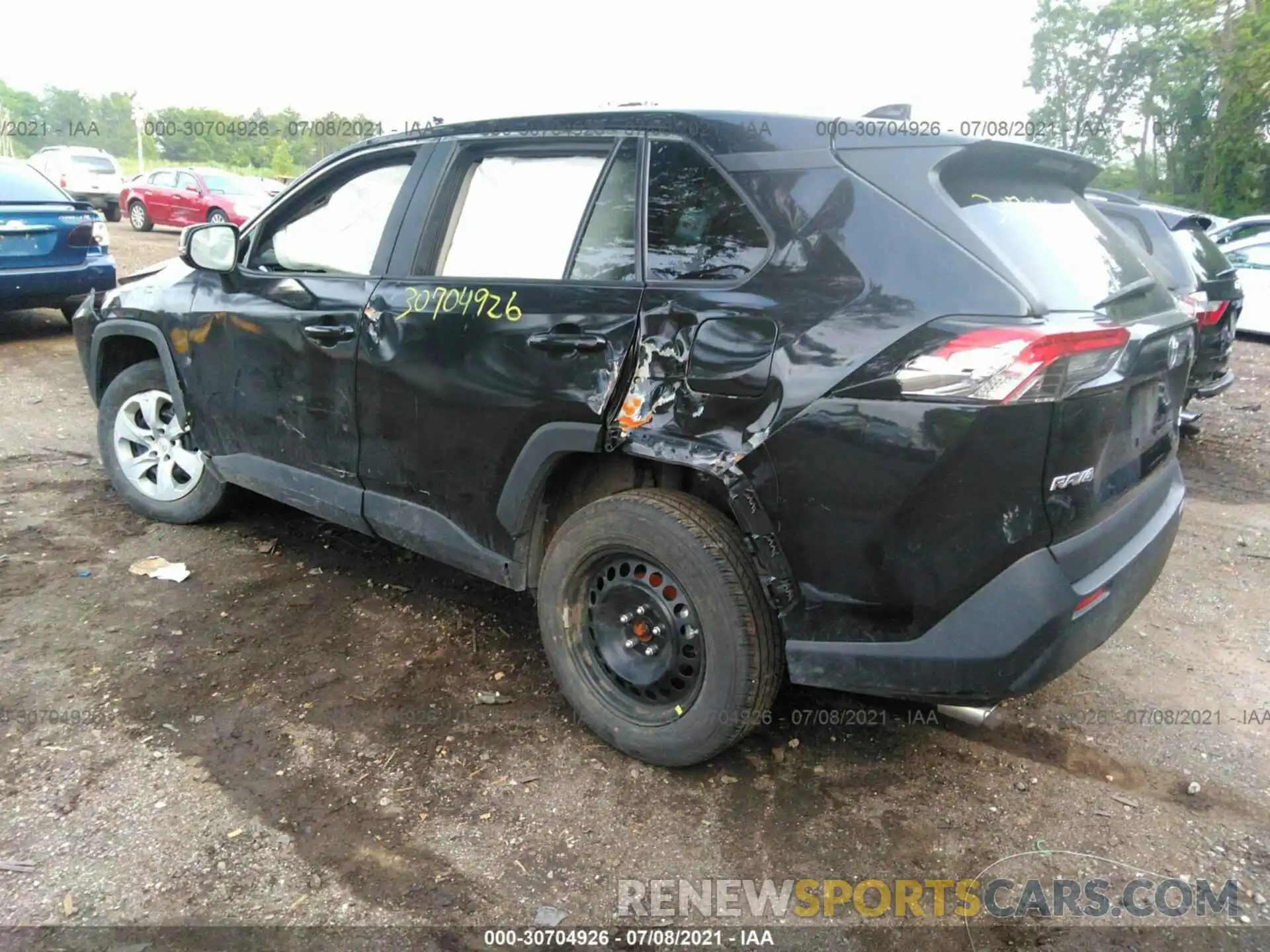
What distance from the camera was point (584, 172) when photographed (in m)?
2.86

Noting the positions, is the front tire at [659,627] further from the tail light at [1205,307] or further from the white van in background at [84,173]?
the white van in background at [84,173]

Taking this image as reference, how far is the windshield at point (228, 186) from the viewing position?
1914 cm

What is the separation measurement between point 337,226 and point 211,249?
2.03 ft

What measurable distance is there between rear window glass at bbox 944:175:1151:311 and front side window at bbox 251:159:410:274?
6.72ft

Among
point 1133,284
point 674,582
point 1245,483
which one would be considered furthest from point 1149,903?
point 1245,483

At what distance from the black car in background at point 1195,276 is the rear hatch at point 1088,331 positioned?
3537 mm

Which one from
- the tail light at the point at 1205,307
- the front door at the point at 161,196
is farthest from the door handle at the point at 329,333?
the front door at the point at 161,196

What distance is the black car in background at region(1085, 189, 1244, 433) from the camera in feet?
19.8

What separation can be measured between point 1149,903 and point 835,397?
1546mm

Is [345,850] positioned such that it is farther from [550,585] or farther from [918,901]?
[918,901]

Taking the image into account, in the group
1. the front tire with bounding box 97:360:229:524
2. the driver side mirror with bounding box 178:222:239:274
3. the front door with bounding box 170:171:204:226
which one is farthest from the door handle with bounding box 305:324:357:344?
the front door with bounding box 170:171:204:226

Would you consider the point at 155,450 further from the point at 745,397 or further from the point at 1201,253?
the point at 1201,253

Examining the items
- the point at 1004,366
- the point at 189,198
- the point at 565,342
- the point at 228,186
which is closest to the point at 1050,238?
the point at 1004,366

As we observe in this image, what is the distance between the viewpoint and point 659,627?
266cm
